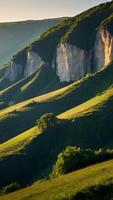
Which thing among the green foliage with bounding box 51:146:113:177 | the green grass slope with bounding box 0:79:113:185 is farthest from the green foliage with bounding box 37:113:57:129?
the green foliage with bounding box 51:146:113:177

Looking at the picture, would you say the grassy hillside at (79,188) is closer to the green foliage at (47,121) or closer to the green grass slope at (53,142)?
the green grass slope at (53,142)

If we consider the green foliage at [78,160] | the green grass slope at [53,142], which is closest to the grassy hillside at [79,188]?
the green foliage at [78,160]

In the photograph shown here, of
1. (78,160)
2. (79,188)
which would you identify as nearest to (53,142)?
(78,160)

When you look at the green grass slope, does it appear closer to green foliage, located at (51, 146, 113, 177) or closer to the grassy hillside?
green foliage, located at (51, 146, 113, 177)

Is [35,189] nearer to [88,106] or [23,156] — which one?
[23,156]

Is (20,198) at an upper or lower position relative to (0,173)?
upper

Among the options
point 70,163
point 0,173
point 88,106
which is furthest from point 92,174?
point 88,106
